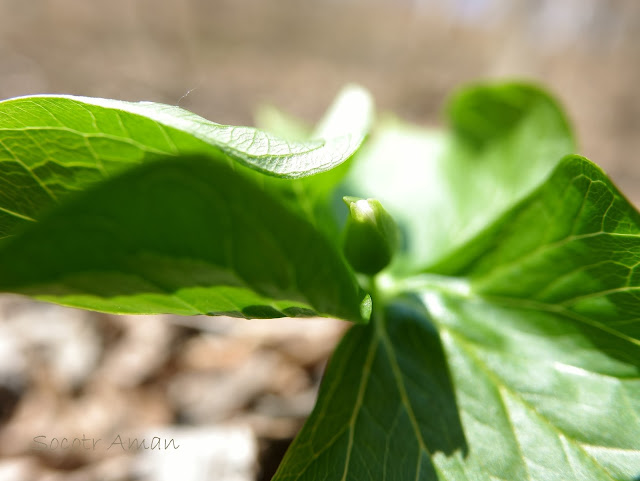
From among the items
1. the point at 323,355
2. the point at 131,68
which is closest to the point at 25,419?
the point at 323,355

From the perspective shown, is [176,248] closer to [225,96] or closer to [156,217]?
[156,217]

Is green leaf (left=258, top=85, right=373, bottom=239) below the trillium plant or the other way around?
the other way around

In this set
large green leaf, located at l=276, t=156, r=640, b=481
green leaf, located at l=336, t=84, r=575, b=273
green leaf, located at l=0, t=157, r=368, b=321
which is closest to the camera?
green leaf, located at l=0, t=157, r=368, b=321

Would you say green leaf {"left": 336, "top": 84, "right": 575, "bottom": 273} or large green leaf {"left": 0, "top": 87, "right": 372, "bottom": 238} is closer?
large green leaf {"left": 0, "top": 87, "right": 372, "bottom": 238}

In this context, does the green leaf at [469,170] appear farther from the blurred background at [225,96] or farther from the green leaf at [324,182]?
the blurred background at [225,96]

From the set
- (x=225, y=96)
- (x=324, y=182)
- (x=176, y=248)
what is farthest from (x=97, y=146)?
(x=225, y=96)

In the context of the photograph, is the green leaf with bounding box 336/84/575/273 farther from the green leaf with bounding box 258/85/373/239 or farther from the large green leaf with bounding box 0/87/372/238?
the large green leaf with bounding box 0/87/372/238

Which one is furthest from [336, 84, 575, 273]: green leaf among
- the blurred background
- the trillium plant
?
the blurred background
